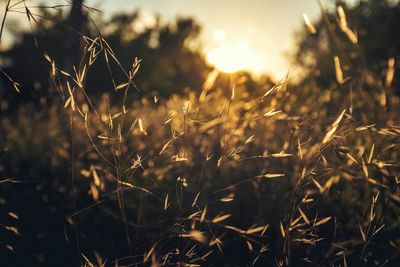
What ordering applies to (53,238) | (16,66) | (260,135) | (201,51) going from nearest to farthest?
(53,238) → (260,135) → (16,66) → (201,51)

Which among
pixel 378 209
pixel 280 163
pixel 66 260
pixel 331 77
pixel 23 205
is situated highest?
pixel 23 205

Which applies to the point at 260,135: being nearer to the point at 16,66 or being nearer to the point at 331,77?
the point at 331,77

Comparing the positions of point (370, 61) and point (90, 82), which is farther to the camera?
point (90, 82)

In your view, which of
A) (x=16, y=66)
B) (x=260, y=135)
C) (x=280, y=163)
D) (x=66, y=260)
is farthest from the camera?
(x=16, y=66)

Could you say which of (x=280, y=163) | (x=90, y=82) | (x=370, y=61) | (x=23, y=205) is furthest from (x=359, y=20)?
(x=23, y=205)

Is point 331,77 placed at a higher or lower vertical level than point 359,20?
lower

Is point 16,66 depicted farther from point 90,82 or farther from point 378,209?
point 378,209
